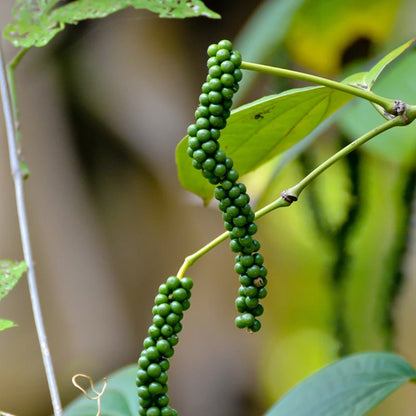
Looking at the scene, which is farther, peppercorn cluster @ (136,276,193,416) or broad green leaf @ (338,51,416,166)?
broad green leaf @ (338,51,416,166)

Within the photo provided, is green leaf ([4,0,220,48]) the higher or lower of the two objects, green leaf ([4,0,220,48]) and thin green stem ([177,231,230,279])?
the higher

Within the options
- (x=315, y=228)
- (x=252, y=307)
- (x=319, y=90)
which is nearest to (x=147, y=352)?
(x=252, y=307)

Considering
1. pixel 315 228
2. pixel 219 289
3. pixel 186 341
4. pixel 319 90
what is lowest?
pixel 186 341

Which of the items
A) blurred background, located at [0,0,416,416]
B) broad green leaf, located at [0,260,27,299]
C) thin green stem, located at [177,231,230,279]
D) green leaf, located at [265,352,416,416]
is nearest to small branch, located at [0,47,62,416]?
broad green leaf, located at [0,260,27,299]

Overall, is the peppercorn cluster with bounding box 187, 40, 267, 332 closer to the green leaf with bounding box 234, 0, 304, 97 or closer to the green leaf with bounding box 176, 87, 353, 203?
the green leaf with bounding box 176, 87, 353, 203

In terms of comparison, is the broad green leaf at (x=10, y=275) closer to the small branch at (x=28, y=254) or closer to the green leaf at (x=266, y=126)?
the small branch at (x=28, y=254)

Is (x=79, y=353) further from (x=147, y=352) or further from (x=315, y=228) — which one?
(x=147, y=352)

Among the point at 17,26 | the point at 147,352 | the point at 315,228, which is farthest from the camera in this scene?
the point at 315,228
